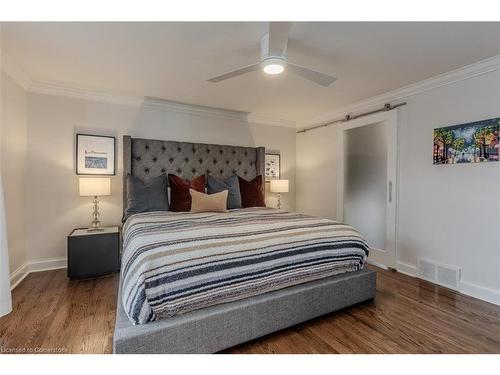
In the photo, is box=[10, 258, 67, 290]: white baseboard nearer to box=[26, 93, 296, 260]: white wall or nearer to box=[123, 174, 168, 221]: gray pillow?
box=[26, 93, 296, 260]: white wall

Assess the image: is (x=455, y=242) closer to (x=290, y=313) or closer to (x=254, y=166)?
(x=290, y=313)

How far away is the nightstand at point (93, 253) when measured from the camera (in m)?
2.68

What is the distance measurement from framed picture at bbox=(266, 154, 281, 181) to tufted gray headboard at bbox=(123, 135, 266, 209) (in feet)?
1.01

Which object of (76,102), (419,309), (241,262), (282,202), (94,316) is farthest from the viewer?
(282,202)

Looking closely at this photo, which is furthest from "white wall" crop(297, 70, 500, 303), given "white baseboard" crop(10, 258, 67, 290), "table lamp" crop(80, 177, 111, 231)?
"white baseboard" crop(10, 258, 67, 290)

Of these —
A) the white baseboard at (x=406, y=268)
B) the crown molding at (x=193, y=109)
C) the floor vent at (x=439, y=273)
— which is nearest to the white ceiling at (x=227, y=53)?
the crown molding at (x=193, y=109)

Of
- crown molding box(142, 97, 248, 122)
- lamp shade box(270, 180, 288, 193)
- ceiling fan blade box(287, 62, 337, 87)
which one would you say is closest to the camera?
ceiling fan blade box(287, 62, 337, 87)

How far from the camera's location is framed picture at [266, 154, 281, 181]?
4.44 metres

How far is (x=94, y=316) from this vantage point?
78.2 inches

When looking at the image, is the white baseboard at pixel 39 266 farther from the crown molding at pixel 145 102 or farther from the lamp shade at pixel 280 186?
the lamp shade at pixel 280 186

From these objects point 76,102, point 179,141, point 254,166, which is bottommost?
point 254,166

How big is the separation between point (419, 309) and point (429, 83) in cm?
228

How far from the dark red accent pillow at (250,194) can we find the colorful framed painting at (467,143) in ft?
6.95

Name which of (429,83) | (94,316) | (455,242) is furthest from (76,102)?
(455,242)
